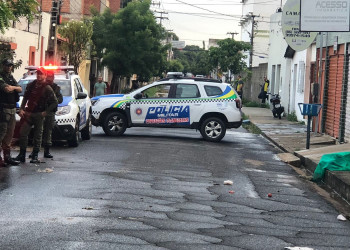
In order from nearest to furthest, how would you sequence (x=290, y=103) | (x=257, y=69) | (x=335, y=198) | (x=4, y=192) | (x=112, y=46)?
1. (x=4, y=192)
2. (x=335, y=198)
3. (x=290, y=103)
4. (x=112, y=46)
5. (x=257, y=69)

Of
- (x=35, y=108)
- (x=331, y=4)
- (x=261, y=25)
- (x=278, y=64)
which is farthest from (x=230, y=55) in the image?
(x=35, y=108)

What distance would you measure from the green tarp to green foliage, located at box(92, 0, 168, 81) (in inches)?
1428

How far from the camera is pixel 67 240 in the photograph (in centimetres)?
700

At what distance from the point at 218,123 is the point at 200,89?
1141 mm

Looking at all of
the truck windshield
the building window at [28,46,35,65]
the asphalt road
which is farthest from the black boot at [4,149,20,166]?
the building window at [28,46,35,65]

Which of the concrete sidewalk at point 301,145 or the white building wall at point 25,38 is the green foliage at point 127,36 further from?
the concrete sidewalk at point 301,145

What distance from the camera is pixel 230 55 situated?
73.2 meters

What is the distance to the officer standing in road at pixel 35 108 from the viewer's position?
546 inches

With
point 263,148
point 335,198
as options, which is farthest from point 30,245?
point 263,148

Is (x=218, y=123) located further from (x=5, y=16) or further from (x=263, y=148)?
(x=5, y=16)

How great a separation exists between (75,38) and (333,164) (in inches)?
1204

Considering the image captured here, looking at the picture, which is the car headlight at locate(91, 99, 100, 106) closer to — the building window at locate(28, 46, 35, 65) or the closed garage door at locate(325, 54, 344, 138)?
the closed garage door at locate(325, 54, 344, 138)

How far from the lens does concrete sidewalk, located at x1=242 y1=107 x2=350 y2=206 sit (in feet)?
41.8

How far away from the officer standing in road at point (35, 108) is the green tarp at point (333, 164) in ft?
17.5
